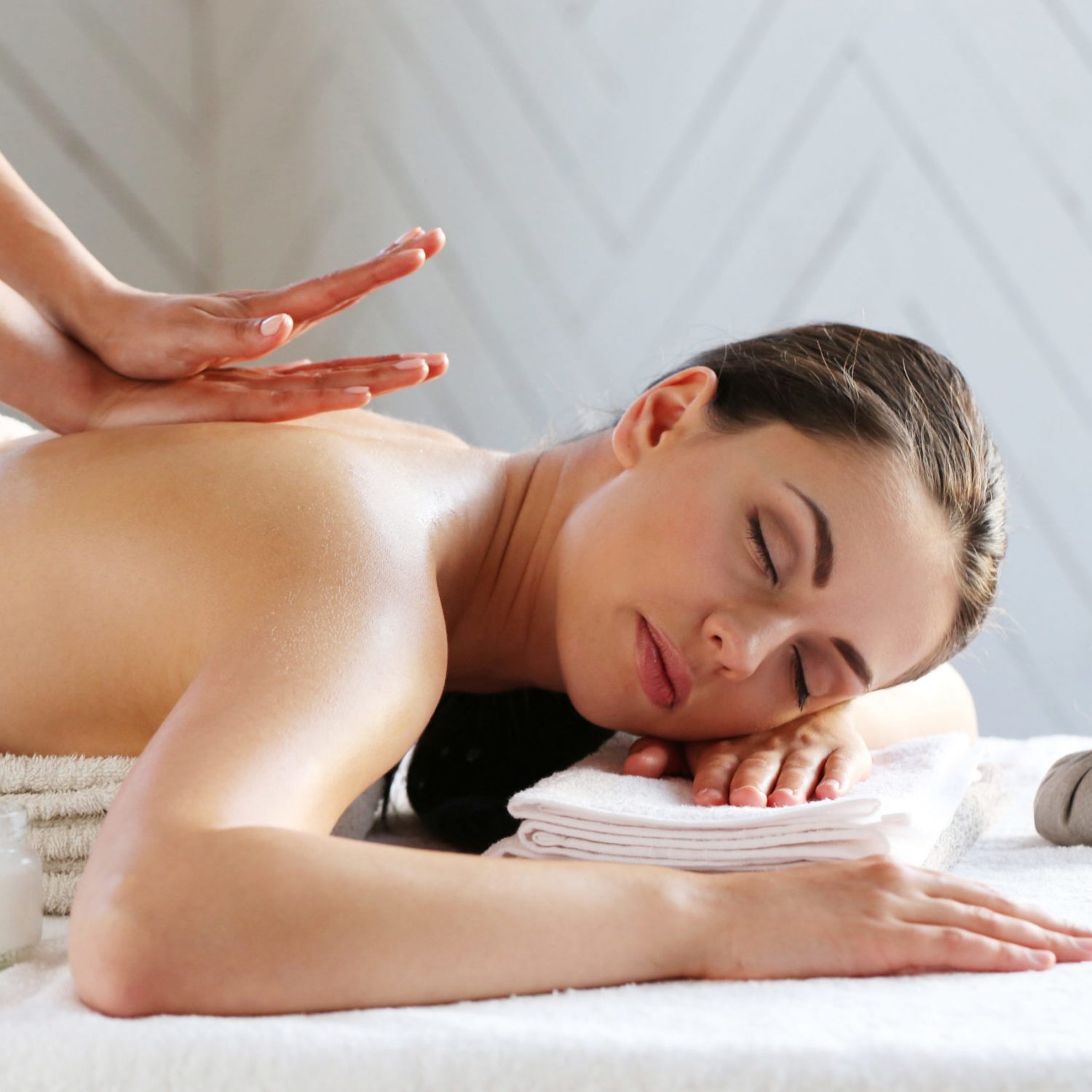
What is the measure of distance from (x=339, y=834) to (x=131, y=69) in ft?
5.74

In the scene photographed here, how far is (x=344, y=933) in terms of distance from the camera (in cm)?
65

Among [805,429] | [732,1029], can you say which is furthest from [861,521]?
[732,1029]

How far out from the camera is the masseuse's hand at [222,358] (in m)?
1.12

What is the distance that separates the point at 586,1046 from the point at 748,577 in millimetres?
494

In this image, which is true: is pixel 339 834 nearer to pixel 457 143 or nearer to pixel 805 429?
pixel 805 429

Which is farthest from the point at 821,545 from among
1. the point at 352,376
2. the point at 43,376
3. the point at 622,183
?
the point at 622,183

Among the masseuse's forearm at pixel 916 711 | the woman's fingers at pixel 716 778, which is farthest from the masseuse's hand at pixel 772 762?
the masseuse's forearm at pixel 916 711

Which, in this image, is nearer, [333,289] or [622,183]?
[333,289]

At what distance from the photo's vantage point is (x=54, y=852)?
3.10 ft

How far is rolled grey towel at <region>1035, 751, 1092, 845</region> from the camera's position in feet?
3.72

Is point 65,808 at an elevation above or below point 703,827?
above

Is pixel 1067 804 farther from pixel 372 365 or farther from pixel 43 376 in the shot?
pixel 43 376

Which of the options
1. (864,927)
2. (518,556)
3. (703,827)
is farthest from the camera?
(518,556)

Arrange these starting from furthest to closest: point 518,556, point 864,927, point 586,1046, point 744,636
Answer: point 518,556 < point 744,636 < point 864,927 < point 586,1046
